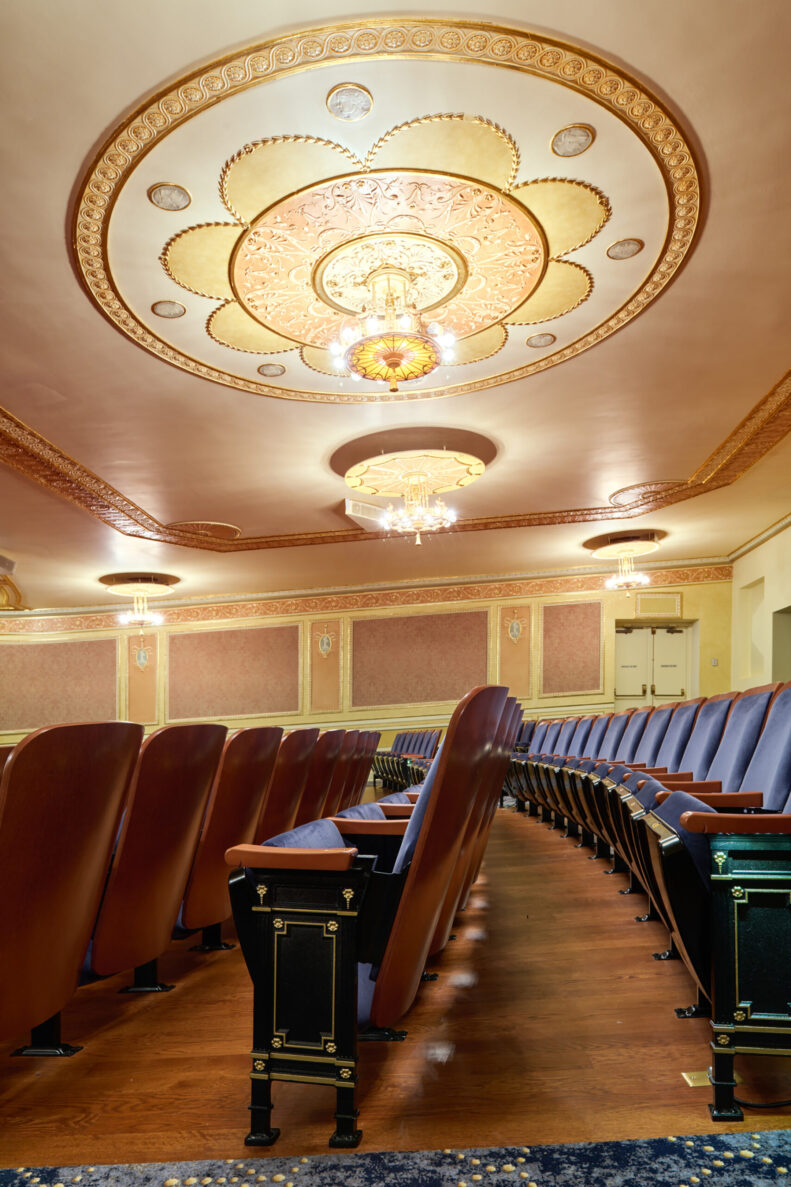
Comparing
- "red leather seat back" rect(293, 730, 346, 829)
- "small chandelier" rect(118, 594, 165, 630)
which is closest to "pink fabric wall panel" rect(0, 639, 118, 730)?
"small chandelier" rect(118, 594, 165, 630)

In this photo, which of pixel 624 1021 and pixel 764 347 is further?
pixel 764 347

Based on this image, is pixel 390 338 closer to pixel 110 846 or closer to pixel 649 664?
pixel 110 846

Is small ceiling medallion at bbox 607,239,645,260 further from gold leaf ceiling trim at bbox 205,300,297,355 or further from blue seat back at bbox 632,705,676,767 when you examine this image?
blue seat back at bbox 632,705,676,767

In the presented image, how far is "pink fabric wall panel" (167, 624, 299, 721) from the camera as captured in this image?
746cm

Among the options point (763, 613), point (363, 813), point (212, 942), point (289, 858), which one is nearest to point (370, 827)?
point (363, 813)

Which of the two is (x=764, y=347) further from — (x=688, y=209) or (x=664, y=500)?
(x=664, y=500)

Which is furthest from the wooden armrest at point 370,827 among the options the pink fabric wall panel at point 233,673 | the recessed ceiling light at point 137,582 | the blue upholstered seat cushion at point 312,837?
the pink fabric wall panel at point 233,673

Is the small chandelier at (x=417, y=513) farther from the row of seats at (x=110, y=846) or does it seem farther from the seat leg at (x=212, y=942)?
the seat leg at (x=212, y=942)

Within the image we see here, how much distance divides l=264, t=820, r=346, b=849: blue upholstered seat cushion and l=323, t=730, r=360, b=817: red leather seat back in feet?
4.77

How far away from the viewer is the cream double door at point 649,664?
6973mm

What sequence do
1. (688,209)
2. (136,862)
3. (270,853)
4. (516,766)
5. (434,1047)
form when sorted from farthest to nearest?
(516,766) → (688,209) → (136,862) → (434,1047) → (270,853)

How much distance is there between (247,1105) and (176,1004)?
346mm

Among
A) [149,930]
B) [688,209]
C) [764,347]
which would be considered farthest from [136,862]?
[764,347]

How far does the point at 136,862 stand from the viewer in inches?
40.6
